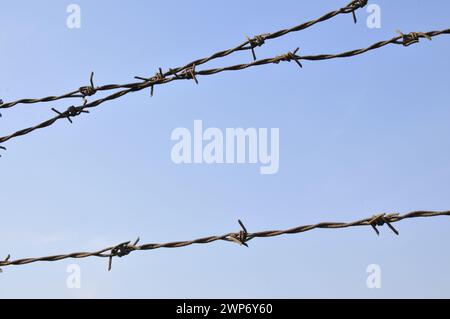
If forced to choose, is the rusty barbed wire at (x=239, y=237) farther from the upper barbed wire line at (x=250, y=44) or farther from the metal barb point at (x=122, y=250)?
the upper barbed wire line at (x=250, y=44)

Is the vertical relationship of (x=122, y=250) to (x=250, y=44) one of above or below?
below

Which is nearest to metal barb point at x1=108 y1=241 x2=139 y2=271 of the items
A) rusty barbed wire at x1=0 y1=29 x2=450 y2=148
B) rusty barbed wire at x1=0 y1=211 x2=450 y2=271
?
rusty barbed wire at x1=0 y1=211 x2=450 y2=271

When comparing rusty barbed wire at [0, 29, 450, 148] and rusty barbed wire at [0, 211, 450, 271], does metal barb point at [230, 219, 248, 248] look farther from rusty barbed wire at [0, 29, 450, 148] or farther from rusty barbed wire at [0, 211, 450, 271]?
rusty barbed wire at [0, 29, 450, 148]

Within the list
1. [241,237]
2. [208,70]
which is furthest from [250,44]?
[241,237]

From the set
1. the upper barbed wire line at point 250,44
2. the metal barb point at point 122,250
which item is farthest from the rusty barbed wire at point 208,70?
the metal barb point at point 122,250

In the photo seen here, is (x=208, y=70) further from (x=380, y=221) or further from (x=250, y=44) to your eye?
(x=380, y=221)

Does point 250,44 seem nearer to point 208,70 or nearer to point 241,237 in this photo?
point 208,70

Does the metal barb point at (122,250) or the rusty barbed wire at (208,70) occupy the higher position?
the rusty barbed wire at (208,70)

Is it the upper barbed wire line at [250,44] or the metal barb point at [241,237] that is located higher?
the upper barbed wire line at [250,44]

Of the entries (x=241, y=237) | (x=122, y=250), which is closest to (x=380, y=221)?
(x=241, y=237)

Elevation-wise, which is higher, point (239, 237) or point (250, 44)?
point (250, 44)

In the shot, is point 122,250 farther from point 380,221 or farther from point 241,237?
point 380,221

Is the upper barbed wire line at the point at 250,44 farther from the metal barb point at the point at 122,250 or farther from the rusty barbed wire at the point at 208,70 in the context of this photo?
the metal barb point at the point at 122,250
